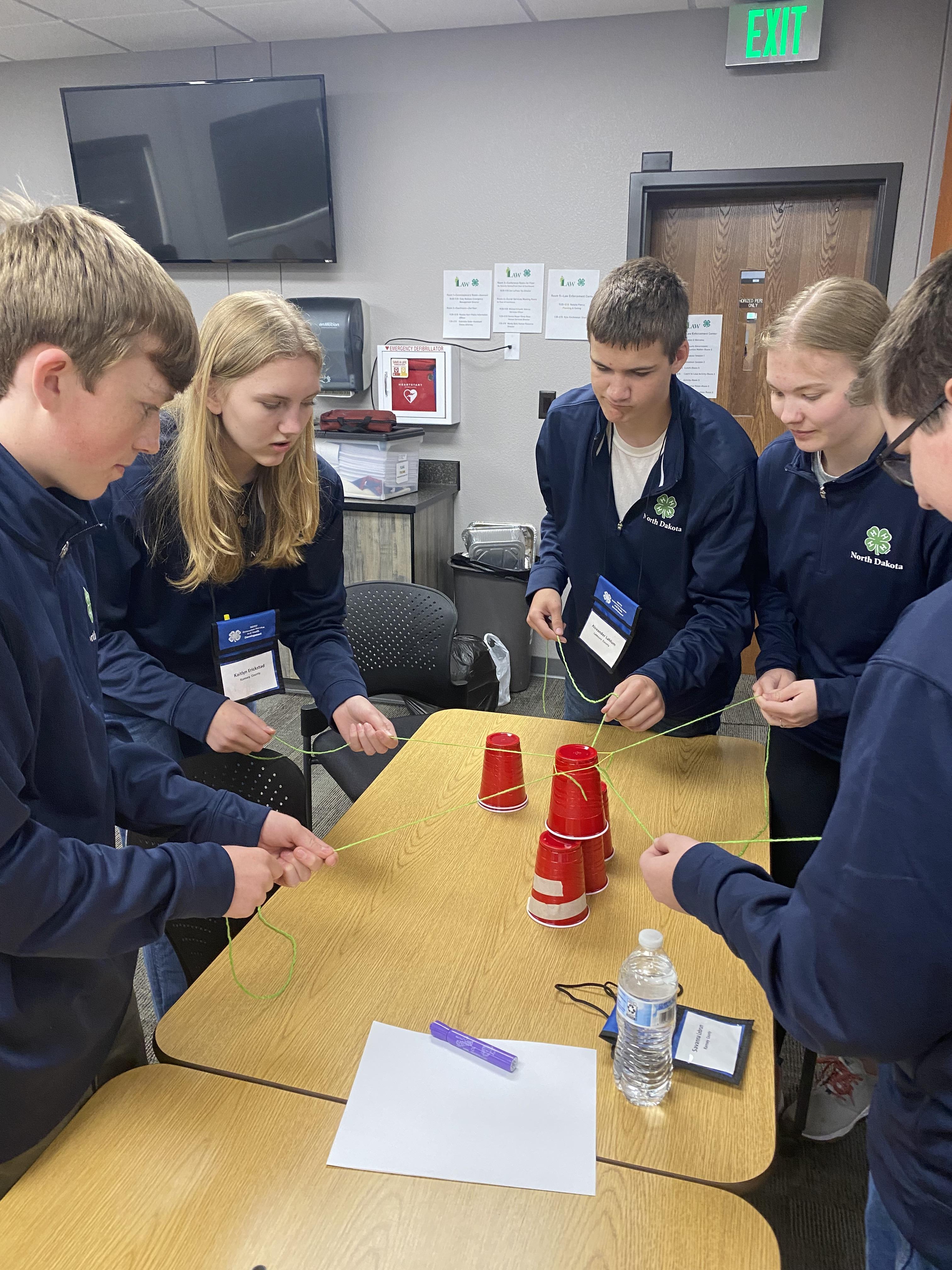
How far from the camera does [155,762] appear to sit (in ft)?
4.09

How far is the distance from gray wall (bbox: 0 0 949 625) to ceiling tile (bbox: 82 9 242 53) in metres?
0.10

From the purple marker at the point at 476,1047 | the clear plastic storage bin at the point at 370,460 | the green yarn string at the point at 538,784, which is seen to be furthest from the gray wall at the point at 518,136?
the purple marker at the point at 476,1047

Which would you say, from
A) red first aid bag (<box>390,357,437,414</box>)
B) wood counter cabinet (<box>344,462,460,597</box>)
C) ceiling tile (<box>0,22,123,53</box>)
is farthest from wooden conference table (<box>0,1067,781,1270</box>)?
ceiling tile (<box>0,22,123,53</box>)

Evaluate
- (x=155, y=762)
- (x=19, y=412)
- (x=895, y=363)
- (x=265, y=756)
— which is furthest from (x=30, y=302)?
(x=265, y=756)

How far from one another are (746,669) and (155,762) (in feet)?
12.2

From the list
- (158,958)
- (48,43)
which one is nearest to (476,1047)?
(158,958)

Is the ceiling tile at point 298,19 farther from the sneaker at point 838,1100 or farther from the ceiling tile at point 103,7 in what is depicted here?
the sneaker at point 838,1100

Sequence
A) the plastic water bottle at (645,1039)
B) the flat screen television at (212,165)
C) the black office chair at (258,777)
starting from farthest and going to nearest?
the flat screen television at (212,165)
the black office chair at (258,777)
the plastic water bottle at (645,1039)

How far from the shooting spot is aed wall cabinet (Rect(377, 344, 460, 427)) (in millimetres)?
4305

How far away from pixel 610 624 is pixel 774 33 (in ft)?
9.94

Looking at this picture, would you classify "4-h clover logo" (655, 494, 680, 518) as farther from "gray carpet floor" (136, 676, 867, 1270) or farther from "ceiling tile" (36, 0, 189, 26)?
"ceiling tile" (36, 0, 189, 26)

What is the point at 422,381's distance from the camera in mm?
4352

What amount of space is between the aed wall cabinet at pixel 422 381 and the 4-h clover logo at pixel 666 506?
2.61 metres

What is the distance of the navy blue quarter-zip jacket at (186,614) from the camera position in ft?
5.22
